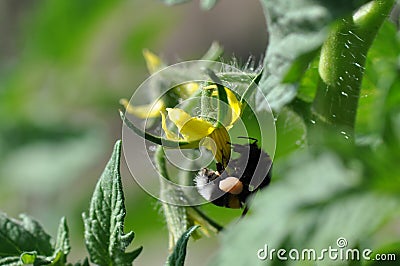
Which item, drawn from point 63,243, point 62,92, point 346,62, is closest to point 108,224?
point 63,243

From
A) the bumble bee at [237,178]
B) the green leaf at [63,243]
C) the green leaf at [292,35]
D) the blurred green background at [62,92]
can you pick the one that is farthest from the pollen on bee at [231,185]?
the blurred green background at [62,92]

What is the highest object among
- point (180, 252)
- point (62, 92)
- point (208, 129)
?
point (62, 92)

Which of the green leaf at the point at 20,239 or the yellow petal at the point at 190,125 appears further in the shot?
the green leaf at the point at 20,239

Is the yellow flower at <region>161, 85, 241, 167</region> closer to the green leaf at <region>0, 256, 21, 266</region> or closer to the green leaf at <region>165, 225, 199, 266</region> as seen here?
the green leaf at <region>165, 225, 199, 266</region>

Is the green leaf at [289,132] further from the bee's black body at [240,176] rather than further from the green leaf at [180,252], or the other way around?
the green leaf at [180,252]

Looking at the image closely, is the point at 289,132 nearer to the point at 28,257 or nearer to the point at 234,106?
the point at 234,106
